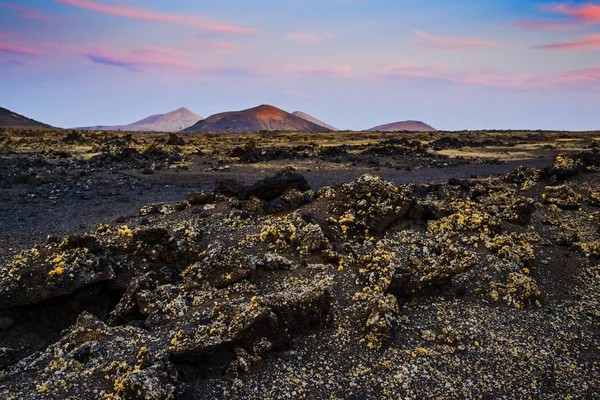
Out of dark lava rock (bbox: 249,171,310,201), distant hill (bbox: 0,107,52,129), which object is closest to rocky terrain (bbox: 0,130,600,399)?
dark lava rock (bbox: 249,171,310,201)

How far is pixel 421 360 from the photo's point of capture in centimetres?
580

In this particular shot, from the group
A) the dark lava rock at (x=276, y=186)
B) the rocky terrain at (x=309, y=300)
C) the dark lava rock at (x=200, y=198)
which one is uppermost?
the dark lava rock at (x=276, y=186)

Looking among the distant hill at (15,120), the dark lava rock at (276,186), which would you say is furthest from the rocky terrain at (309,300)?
the distant hill at (15,120)

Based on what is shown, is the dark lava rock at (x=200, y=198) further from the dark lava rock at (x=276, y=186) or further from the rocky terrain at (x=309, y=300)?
the dark lava rock at (x=276, y=186)

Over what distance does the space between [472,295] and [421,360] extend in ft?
7.10

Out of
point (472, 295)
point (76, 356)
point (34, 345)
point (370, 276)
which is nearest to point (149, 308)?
point (76, 356)

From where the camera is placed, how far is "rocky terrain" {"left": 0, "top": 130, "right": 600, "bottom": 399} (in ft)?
17.5

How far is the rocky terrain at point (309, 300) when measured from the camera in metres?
5.33

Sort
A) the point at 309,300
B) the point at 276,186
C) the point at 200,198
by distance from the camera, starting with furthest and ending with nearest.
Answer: the point at 276,186, the point at 200,198, the point at 309,300

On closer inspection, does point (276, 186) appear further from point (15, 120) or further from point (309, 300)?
point (15, 120)

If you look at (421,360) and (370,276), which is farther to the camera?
(370,276)

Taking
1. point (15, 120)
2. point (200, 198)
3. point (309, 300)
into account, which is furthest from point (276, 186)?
point (15, 120)

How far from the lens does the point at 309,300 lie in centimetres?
625

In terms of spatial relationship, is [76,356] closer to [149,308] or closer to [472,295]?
[149,308]
